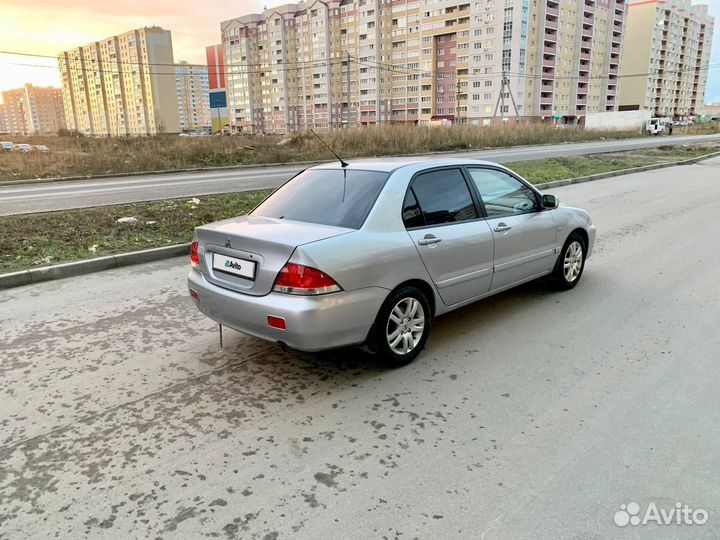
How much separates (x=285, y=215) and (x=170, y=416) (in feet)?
6.08

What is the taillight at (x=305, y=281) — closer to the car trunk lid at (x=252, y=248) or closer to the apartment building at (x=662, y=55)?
the car trunk lid at (x=252, y=248)

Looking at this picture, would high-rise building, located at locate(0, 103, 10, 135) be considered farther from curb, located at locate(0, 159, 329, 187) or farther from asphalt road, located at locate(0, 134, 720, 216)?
asphalt road, located at locate(0, 134, 720, 216)

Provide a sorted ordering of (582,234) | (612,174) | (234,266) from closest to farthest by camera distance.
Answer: (234,266)
(582,234)
(612,174)

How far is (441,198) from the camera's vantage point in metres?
4.60

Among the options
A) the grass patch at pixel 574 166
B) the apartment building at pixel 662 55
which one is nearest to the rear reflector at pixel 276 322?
the grass patch at pixel 574 166

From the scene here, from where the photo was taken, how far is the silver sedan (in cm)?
363

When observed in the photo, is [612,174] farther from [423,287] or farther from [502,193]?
[423,287]

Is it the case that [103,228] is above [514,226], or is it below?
below

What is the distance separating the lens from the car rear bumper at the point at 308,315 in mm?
3553

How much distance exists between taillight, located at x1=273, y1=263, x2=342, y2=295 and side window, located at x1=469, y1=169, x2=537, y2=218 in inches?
80.6

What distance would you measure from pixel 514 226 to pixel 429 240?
1.29 meters

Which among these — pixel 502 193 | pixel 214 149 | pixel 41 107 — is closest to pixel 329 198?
pixel 502 193

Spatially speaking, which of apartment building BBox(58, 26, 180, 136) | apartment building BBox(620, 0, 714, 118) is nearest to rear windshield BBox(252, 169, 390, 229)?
apartment building BBox(58, 26, 180, 136)

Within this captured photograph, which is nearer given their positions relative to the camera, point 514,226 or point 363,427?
point 363,427
